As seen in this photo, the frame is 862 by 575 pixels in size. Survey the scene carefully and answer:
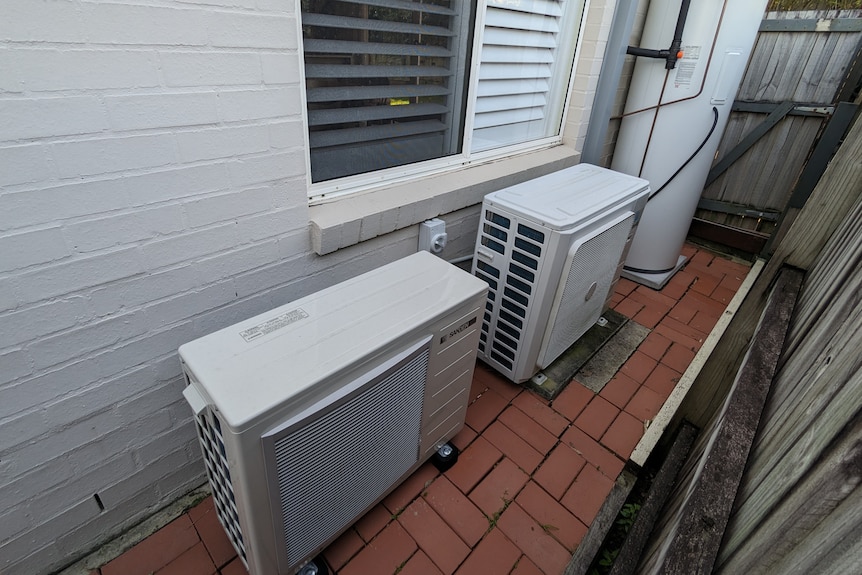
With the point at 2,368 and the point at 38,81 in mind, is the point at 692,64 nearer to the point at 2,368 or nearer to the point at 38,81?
the point at 38,81

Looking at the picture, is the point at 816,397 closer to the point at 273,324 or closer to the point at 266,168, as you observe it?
the point at 273,324

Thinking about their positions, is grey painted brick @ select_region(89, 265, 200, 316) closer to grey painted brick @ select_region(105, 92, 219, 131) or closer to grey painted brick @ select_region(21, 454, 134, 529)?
grey painted brick @ select_region(105, 92, 219, 131)

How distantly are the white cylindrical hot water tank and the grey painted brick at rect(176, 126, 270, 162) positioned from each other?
8.53ft

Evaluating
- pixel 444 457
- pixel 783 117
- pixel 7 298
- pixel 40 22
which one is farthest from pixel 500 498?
pixel 783 117

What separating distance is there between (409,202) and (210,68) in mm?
865

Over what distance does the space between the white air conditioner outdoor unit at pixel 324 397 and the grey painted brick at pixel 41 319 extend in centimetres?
32

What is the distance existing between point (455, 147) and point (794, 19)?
3.01m

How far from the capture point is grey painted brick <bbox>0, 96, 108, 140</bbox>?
3.03 ft

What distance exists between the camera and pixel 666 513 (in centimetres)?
126

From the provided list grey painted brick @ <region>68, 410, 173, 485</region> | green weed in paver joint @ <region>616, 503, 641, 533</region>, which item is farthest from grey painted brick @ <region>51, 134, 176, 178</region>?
green weed in paver joint @ <region>616, 503, 641, 533</region>

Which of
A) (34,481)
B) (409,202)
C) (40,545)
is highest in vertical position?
(409,202)

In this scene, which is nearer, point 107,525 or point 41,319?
point 41,319

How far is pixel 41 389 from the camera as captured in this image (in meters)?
1.18

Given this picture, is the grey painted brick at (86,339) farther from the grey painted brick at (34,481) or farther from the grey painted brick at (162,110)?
the grey painted brick at (162,110)
